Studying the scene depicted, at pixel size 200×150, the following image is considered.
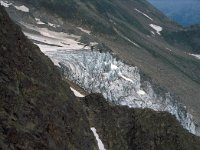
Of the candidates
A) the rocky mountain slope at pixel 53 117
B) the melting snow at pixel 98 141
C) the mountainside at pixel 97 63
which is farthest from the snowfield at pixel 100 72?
the melting snow at pixel 98 141

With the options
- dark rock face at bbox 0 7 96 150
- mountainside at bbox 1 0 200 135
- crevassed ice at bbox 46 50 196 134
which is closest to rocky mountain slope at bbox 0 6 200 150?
Result: dark rock face at bbox 0 7 96 150

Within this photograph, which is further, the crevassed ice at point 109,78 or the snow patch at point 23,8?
the snow patch at point 23,8

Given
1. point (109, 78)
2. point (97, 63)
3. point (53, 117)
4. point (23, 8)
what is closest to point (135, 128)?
point (53, 117)

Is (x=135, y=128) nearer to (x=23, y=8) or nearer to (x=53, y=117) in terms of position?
A: (x=53, y=117)

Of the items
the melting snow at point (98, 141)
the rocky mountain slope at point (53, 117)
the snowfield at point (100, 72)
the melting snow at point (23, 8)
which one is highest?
the rocky mountain slope at point (53, 117)

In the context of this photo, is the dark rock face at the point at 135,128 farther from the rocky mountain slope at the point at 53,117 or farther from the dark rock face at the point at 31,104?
the dark rock face at the point at 31,104

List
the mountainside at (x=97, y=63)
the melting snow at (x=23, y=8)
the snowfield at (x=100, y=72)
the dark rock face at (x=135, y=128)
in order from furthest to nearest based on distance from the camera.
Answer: the melting snow at (x=23, y=8) < the mountainside at (x=97, y=63) < the snowfield at (x=100, y=72) < the dark rock face at (x=135, y=128)

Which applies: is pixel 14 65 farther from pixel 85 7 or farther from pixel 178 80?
pixel 85 7
